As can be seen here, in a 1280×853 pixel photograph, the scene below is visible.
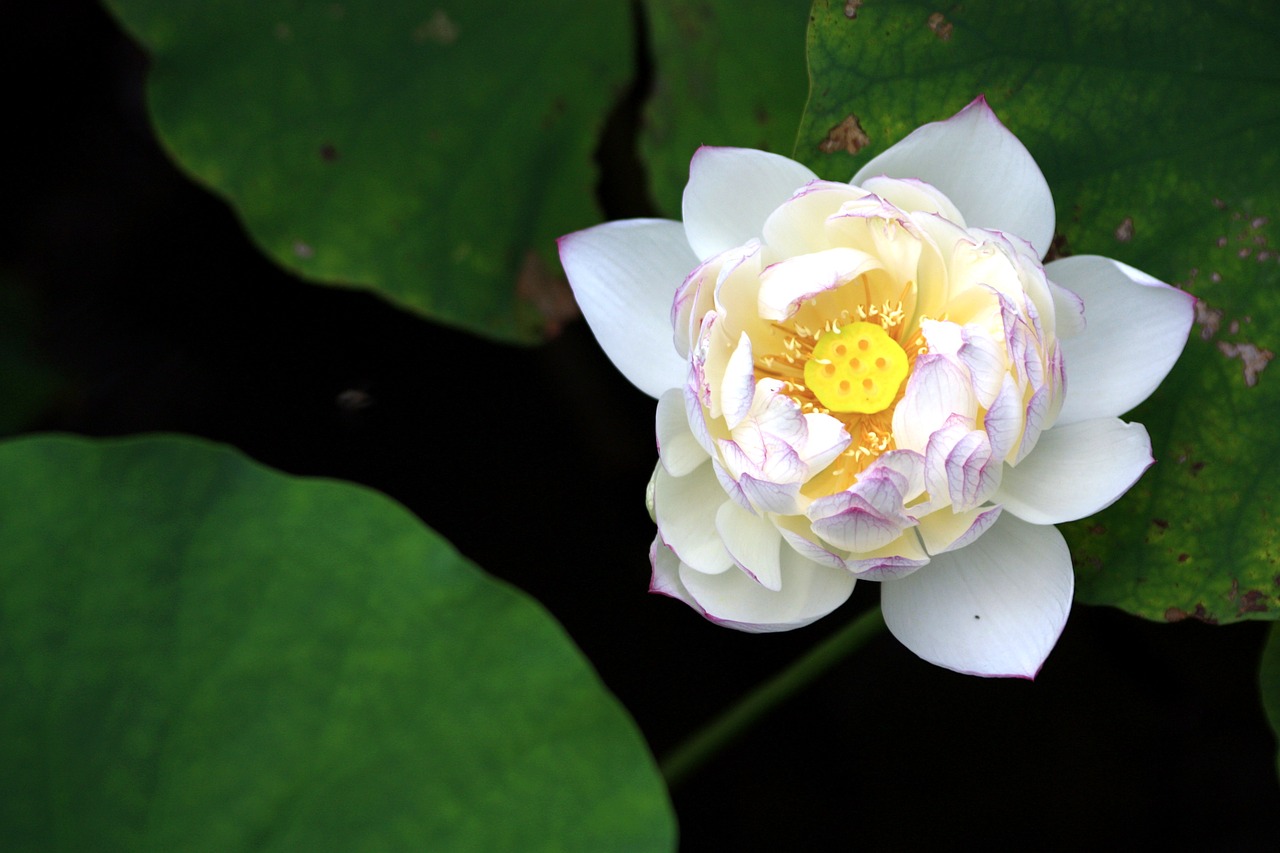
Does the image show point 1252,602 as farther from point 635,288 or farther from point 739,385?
point 635,288

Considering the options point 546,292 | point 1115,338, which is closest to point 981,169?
point 1115,338

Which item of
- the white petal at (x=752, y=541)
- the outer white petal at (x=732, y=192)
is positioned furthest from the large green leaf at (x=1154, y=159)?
the white petal at (x=752, y=541)

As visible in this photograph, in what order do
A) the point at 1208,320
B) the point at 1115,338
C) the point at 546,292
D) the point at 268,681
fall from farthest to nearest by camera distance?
the point at 546,292 < the point at 268,681 < the point at 1208,320 < the point at 1115,338

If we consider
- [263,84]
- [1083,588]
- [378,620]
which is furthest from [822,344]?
[263,84]

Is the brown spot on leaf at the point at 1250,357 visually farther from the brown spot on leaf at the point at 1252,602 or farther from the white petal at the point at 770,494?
the white petal at the point at 770,494

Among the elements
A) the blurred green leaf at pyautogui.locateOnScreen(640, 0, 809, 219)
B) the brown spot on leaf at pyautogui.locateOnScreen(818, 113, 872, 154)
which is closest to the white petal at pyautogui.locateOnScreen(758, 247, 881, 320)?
the brown spot on leaf at pyautogui.locateOnScreen(818, 113, 872, 154)

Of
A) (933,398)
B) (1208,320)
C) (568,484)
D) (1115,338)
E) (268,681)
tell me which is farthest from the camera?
(568,484)

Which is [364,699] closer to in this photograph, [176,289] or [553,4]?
[553,4]
